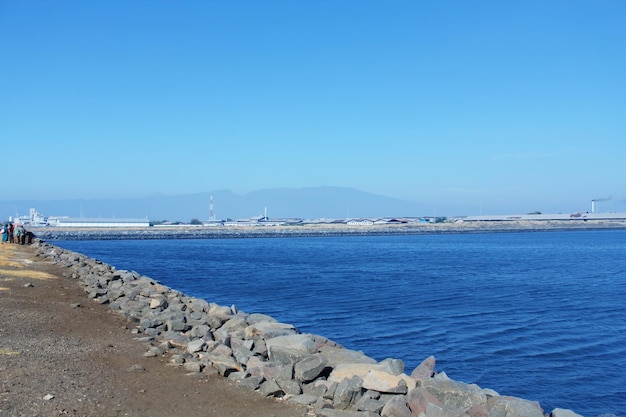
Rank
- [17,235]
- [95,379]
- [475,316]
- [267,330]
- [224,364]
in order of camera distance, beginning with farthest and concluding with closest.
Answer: [17,235] < [475,316] < [267,330] < [224,364] < [95,379]

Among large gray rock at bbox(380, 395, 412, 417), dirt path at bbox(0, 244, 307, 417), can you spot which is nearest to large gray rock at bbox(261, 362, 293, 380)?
dirt path at bbox(0, 244, 307, 417)

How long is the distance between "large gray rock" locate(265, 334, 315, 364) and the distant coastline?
83547mm

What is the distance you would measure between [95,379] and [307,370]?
2.67 m

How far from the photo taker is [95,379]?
7598mm

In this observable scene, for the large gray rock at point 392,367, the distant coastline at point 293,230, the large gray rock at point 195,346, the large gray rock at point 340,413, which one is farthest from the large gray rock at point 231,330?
the distant coastline at point 293,230

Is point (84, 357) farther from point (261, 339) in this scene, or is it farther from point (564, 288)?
point (564, 288)

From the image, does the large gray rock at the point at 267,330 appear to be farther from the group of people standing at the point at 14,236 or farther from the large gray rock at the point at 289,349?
the group of people standing at the point at 14,236

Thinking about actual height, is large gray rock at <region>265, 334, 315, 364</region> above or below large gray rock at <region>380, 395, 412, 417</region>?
above

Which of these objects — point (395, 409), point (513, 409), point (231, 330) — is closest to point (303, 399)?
point (395, 409)

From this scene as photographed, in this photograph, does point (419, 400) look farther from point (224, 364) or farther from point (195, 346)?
point (195, 346)

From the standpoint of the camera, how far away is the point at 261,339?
32.6ft

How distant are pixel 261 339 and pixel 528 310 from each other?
12.8 metres

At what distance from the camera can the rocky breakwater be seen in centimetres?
666

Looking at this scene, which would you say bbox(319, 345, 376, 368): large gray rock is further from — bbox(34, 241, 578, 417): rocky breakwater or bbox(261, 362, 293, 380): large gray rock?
bbox(261, 362, 293, 380): large gray rock
